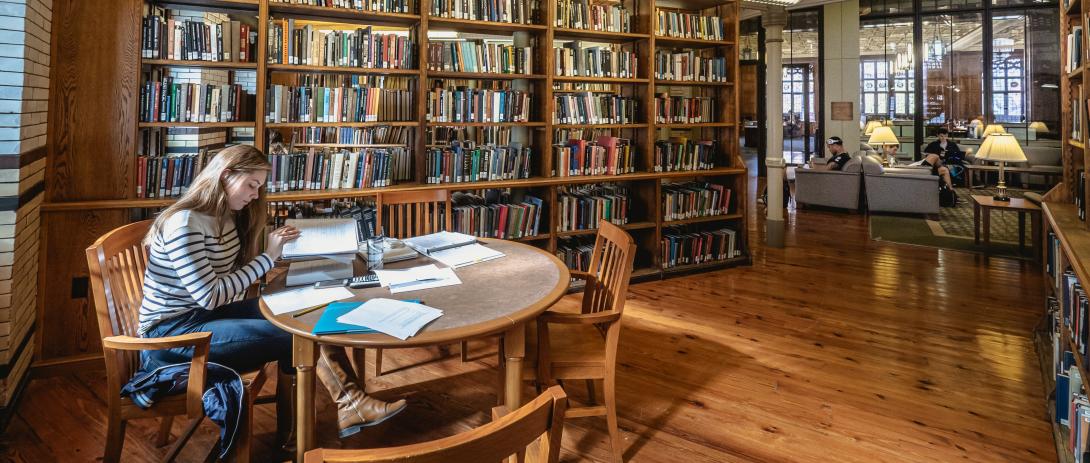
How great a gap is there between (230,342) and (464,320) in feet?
2.69

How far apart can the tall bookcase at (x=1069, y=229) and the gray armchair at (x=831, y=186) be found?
5.18 m

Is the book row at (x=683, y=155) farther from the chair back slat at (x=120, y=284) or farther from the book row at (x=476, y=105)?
the chair back slat at (x=120, y=284)

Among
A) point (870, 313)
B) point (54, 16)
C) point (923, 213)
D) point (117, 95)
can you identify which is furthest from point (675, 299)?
point (923, 213)

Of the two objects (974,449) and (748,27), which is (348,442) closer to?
(974,449)

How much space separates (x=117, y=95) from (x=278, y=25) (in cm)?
92

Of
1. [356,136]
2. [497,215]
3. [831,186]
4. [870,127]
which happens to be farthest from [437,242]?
[870,127]

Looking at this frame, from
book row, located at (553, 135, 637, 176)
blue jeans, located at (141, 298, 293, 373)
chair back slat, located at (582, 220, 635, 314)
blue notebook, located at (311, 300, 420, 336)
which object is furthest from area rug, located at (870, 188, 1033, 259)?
blue jeans, located at (141, 298, 293, 373)

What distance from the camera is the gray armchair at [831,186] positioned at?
27.4 ft

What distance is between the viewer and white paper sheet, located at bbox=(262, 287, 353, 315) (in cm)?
175

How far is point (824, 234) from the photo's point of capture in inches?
272

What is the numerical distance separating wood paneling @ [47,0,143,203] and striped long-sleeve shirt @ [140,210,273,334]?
5.01ft

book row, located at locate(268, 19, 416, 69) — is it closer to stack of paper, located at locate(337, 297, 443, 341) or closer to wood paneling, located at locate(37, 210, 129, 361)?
wood paneling, located at locate(37, 210, 129, 361)

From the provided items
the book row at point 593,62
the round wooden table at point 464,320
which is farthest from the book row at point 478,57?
the round wooden table at point 464,320

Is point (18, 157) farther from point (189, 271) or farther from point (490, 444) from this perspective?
point (490, 444)
